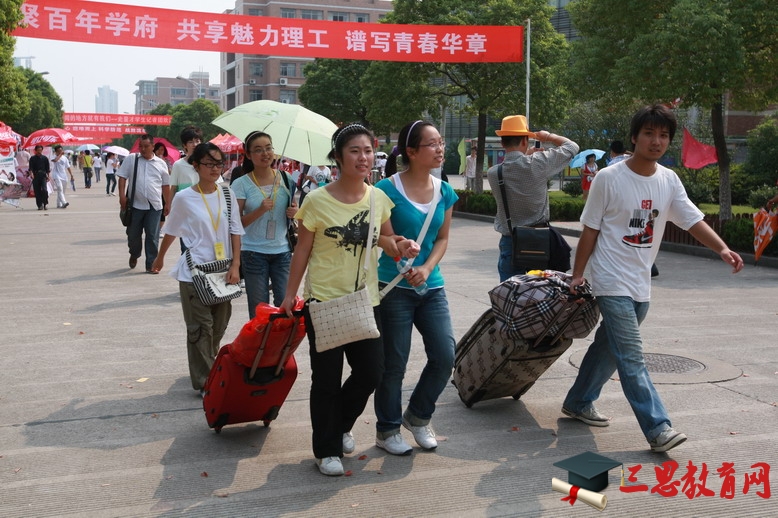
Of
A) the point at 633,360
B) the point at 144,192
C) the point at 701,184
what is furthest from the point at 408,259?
the point at 701,184

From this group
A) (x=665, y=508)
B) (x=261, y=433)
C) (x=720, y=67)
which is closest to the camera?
(x=665, y=508)

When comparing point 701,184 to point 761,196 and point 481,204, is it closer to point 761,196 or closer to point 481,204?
point 761,196

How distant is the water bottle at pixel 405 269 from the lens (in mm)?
4430

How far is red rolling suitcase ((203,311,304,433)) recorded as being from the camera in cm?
460

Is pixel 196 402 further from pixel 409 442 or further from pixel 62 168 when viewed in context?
pixel 62 168

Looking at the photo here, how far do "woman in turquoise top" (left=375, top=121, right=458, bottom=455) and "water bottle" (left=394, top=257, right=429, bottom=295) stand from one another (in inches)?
2.0

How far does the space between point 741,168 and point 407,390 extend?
25.4m

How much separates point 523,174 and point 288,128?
5.59 feet

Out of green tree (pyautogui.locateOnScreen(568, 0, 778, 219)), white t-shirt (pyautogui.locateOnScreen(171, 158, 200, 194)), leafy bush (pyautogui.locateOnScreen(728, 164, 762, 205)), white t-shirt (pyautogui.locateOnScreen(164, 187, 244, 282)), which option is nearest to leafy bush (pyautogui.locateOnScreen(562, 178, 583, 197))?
leafy bush (pyautogui.locateOnScreen(728, 164, 762, 205))

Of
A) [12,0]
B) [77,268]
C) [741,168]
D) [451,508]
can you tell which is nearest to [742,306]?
[451,508]

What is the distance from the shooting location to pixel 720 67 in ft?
47.1

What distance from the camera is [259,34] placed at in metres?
19.0

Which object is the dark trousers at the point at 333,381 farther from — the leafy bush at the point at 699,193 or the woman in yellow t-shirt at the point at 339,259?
the leafy bush at the point at 699,193

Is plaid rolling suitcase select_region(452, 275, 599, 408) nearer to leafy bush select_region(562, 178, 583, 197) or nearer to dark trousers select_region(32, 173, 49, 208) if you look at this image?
dark trousers select_region(32, 173, 49, 208)
